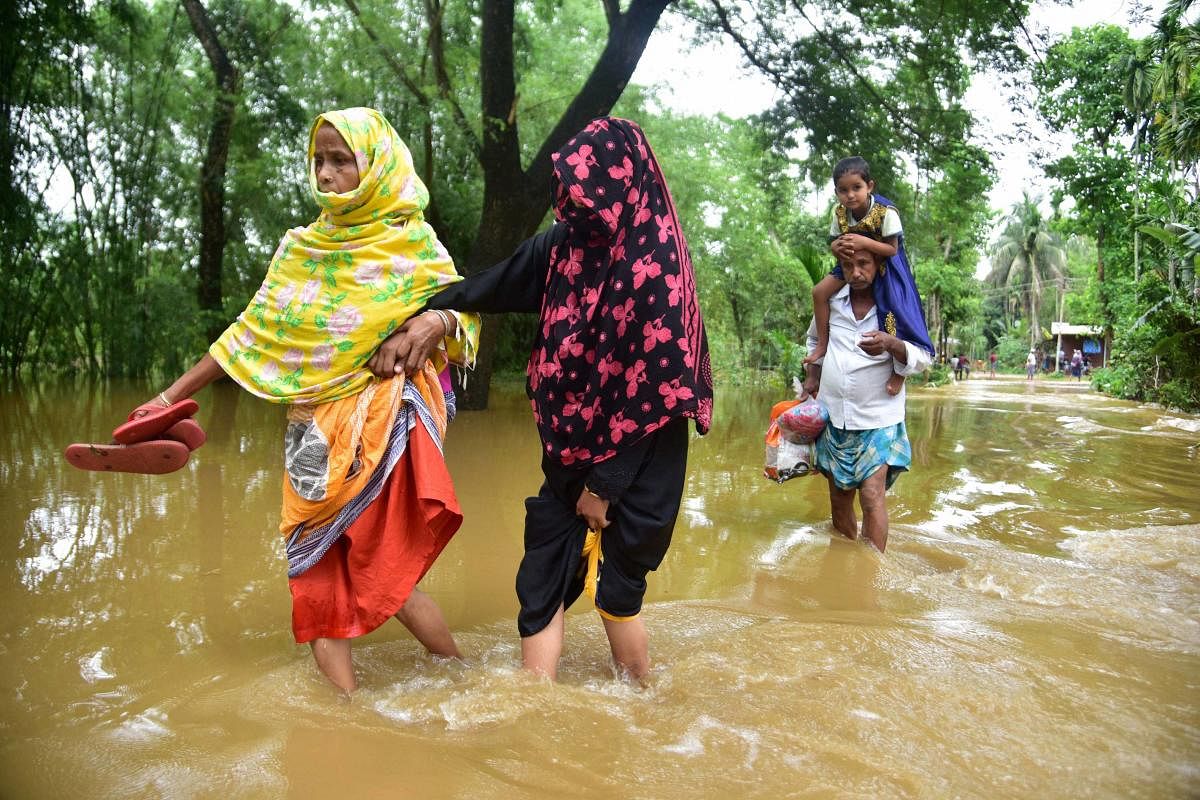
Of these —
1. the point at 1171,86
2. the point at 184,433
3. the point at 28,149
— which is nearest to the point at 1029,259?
the point at 1171,86

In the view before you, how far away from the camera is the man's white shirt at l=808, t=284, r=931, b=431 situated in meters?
3.66

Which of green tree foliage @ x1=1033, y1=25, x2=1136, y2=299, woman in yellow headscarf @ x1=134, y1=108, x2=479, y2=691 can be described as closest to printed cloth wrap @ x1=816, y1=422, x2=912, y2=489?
woman in yellow headscarf @ x1=134, y1=108, x2=479, y2=691

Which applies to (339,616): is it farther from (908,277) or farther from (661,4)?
(661,4)

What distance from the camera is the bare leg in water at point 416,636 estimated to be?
2146 millimetres

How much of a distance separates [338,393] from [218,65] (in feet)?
36.2

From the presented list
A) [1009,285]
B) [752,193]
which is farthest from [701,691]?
[1009,285]

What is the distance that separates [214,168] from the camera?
11820mm

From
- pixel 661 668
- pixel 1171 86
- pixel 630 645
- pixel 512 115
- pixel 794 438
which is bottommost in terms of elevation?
pixel 661 668

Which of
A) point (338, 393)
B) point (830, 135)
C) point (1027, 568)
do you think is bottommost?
point (1027, 568)

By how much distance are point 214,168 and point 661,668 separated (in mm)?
11754

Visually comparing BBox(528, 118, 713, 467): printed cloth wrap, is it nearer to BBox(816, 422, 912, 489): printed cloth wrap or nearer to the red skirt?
the red skirt

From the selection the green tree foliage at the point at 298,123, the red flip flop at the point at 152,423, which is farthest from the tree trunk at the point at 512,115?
the red flip flop at the point at 152,423

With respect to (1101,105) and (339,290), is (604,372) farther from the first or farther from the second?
(1101,105)

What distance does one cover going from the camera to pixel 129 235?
12000 mm
